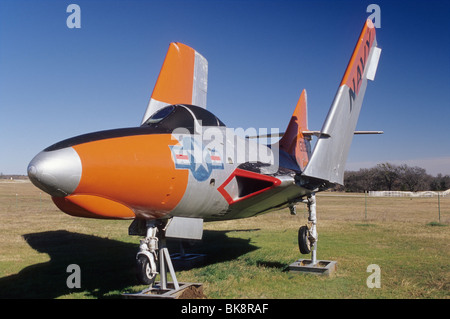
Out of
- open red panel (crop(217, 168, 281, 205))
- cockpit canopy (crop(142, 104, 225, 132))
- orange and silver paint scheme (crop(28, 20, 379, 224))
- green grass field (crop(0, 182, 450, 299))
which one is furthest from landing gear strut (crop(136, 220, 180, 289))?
green grass field (crop(0, 182, 450, 299))

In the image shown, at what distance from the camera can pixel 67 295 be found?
25.5ft

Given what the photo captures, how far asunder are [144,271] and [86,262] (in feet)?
23.0

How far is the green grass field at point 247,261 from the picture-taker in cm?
813

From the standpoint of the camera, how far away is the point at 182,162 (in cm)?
552

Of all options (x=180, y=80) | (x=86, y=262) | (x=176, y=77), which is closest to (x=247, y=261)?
(x=86, y=262)

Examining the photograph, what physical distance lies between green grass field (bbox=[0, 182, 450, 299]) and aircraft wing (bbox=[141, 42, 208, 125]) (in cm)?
457

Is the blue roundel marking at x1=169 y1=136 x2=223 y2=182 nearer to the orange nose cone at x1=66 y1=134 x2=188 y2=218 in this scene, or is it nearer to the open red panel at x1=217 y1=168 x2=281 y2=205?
the orange nose cone at x1=66 y1=134 x2=188 y2=218

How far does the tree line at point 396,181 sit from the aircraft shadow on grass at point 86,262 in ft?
267

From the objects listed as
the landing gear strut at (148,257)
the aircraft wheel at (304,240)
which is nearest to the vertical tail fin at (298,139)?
the aircraft wheel at (304,240)

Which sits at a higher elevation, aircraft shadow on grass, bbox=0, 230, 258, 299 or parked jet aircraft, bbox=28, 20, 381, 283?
parked jet aircraft, bbox=28, 20, 381, 283

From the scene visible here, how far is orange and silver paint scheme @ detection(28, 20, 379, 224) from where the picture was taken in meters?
4.52

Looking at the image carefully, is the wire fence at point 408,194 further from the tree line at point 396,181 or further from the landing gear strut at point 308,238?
the landing gear strut at point 308,238

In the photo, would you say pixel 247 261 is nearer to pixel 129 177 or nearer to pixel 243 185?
pixel 243 185
